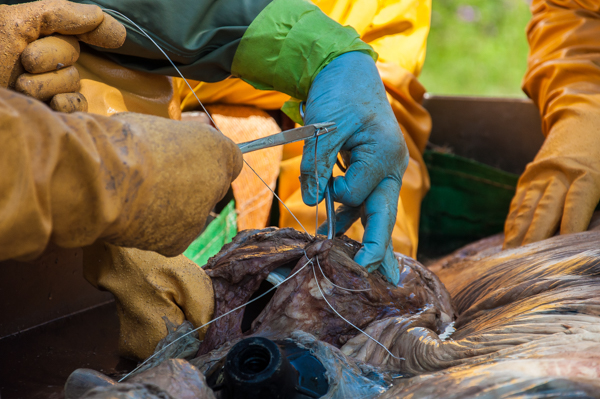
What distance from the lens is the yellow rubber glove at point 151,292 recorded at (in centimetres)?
142

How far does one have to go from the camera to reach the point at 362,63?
178 centimetres

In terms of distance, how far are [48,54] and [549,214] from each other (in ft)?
6.96

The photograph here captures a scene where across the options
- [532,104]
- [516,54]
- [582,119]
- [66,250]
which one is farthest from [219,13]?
[516,54]

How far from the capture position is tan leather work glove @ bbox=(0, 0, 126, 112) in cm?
147

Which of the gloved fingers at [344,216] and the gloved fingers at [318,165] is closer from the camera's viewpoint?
the gloved fingers at [318,165]

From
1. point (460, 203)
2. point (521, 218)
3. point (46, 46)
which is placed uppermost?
point (46, 46)

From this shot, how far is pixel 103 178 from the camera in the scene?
0.87 m

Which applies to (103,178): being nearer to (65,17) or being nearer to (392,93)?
(65,17)

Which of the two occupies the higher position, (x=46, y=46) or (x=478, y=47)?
(x=46, y=46)

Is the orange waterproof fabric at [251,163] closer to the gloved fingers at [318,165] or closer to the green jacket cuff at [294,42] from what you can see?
the green jacket cuff at [294,42]

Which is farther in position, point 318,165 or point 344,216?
point 344,216

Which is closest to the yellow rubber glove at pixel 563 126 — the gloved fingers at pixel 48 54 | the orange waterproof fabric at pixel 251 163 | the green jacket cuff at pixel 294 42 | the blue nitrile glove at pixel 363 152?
the blue nitrile glove at pixel 363 152

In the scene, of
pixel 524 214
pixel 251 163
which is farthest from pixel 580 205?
pixel 251 163

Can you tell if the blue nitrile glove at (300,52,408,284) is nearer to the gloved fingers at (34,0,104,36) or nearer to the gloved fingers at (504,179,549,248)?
the gloved fingers at (34,0,104,36)
